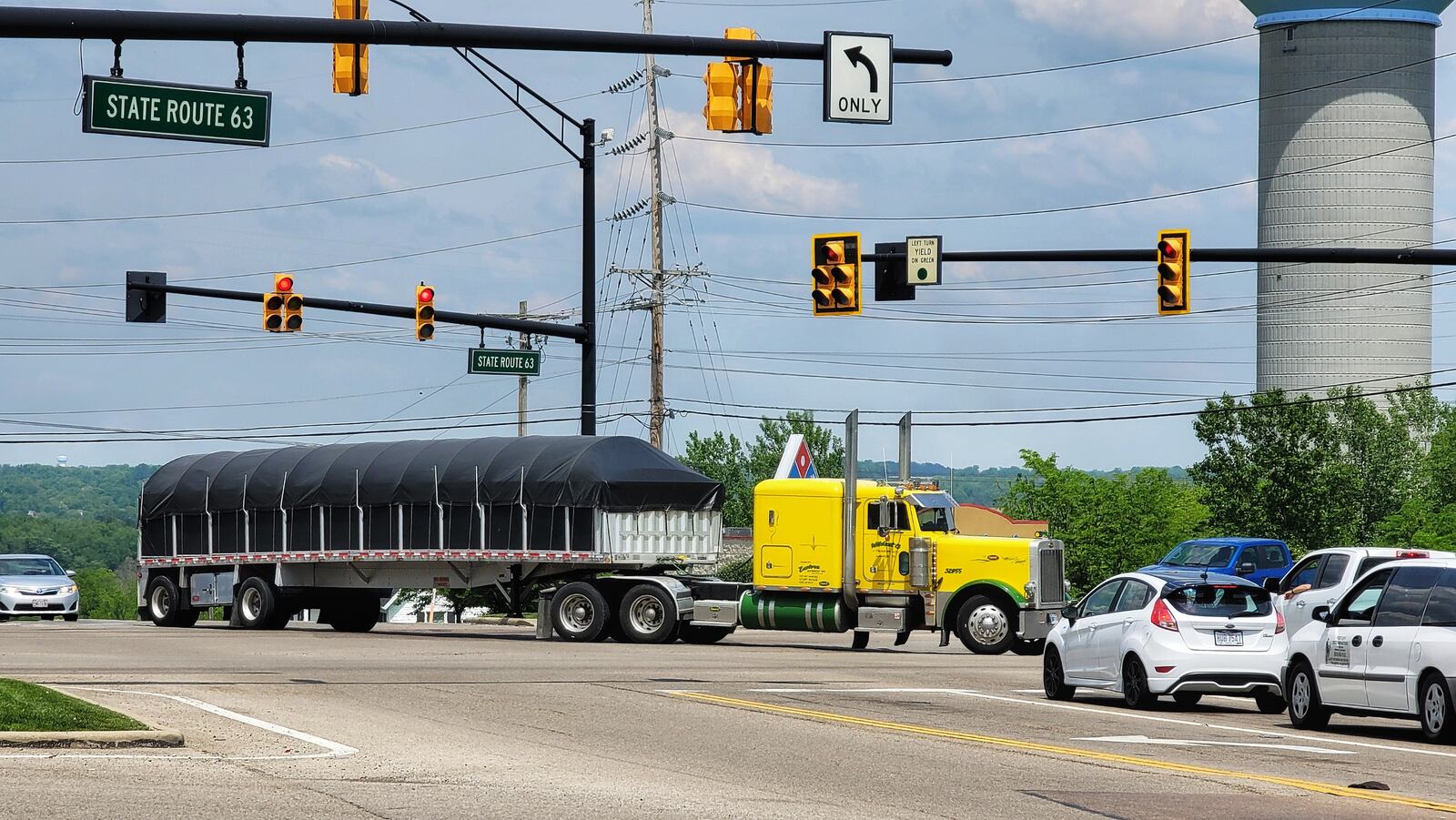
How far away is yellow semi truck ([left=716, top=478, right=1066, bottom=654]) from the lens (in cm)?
2981

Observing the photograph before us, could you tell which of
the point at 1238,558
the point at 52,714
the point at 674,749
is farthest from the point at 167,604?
Result: the point at 674,749

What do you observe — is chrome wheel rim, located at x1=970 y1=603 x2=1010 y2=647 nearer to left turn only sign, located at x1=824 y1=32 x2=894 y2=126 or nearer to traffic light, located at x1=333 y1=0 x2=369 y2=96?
left turn only sign, located at x1=824 y1=32 x2=894 y2=126

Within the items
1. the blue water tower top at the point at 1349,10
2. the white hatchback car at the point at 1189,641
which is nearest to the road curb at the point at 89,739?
the white hatchback car at the point at 1189,641

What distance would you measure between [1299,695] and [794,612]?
570 inches

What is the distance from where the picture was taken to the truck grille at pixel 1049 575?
1168 inches

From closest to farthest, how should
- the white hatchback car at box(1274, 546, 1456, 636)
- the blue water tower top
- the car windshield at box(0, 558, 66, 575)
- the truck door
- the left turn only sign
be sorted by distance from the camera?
the left turn only sign → the white hatchback car at box(1274, 546, 1456, 636) → the truck door → the car windshield at box(0, 558, 66, 575) → the blue water tower top

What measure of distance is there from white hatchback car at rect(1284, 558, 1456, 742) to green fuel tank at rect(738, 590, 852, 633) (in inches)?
540

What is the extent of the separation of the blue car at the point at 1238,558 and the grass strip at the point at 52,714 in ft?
73.5

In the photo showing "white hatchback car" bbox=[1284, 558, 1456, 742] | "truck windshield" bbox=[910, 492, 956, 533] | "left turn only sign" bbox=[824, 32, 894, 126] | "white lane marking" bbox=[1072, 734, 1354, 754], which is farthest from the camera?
"truck windshield" bbox=[910, 492, 956, 533]

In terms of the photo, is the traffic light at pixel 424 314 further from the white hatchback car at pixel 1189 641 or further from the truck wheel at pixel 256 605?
the white hatchback car at pixel 1189 641

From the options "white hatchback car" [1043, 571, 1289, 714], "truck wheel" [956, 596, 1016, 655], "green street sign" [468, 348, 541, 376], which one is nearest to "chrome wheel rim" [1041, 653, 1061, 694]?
"white hatchback car" [1043, 571, 1289, 714]

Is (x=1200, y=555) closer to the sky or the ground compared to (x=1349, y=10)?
closer to the ground

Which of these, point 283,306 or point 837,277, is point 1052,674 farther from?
point 283,306

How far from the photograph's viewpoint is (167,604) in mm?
38031
